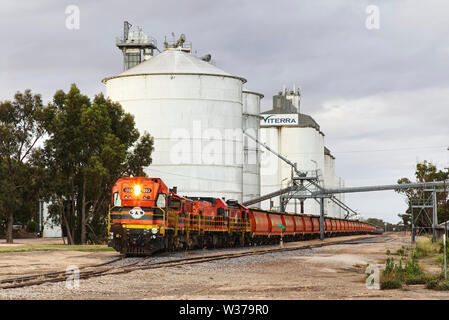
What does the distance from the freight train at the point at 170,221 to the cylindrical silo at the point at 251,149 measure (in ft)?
91.2

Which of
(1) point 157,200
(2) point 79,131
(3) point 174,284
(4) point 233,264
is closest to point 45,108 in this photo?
(2) point 79,131

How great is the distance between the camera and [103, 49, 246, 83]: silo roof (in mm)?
79750

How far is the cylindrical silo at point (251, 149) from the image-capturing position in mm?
89812

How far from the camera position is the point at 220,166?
78.4 meters

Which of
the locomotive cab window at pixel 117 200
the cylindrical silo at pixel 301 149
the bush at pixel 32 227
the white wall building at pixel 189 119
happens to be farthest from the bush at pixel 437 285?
the cylindrical silo at pixel 301 149

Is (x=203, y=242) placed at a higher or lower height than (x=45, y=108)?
lower

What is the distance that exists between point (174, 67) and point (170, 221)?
151 ft

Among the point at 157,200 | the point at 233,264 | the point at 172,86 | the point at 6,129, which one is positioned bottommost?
the point at 233,264

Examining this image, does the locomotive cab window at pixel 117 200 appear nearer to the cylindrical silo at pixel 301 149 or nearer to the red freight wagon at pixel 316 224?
the red freight wagon at pixel 316 224
